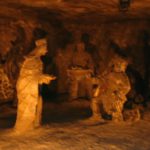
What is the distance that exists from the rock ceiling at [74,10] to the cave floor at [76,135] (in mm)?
2908

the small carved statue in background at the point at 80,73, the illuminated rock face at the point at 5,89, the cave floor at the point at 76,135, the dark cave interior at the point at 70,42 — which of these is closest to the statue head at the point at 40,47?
the cave floor at the point at 76,135

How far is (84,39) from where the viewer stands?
1227 centimetres

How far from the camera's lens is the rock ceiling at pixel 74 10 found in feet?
26.9

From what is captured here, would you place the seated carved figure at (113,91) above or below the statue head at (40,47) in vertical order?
below

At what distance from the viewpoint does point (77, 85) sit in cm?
1198

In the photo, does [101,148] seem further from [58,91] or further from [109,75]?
[58,91]

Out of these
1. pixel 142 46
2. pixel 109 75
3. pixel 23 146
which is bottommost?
pixel 23 146

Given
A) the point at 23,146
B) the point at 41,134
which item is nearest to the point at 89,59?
the point at 41,134

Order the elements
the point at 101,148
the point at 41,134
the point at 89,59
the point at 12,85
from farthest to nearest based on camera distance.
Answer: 1. the point at 89,59
2. the point at 12,85
3. the point at 41,134
4. the point at 101,148

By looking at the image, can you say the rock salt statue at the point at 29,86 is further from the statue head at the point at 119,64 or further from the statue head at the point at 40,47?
the statue head at the point at 119,64

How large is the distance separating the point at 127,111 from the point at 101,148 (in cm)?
263


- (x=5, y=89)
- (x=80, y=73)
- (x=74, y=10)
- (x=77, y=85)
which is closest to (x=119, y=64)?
(x=74, y=10)

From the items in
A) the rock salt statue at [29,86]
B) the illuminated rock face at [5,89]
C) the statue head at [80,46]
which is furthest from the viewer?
the statue head at [80,46]

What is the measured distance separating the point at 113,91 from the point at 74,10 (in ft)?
8.10
